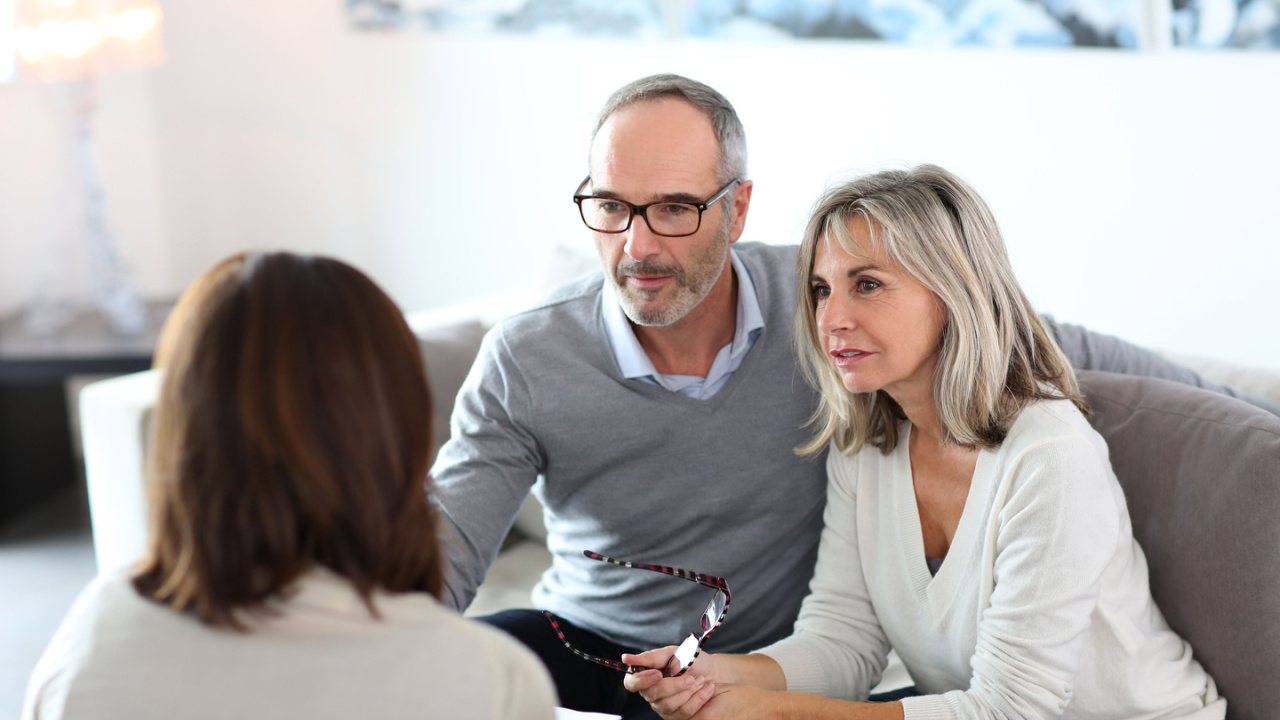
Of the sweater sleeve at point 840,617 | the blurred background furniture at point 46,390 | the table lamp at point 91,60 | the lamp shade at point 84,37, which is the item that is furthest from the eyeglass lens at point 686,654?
the lamp shade at point 84,37

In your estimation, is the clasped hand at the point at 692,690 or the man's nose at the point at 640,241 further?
the man's nose at the point at 640,241

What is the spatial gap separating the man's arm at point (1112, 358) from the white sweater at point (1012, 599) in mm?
307

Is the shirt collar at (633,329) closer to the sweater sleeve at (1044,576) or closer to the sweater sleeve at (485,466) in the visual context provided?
the sweater sleeve at (485,466)

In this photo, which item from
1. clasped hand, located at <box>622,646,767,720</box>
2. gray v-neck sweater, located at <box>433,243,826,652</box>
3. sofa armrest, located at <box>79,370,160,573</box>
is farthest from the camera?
sofa armrest, located at <box>79,370,160,573</box>

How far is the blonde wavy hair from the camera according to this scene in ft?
4.10

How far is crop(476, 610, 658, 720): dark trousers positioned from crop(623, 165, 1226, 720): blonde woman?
0.27m

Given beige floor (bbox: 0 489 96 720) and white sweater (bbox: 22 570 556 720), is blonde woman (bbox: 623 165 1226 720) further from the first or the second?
beige floor (bbox: 0 489 96 720)

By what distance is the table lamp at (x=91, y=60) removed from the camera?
295 centimetres

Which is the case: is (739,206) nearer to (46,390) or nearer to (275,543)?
(275,543)

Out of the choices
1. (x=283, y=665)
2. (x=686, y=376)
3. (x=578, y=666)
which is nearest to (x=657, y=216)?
(x=686, y=376)

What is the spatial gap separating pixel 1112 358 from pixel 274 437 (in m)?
1.30

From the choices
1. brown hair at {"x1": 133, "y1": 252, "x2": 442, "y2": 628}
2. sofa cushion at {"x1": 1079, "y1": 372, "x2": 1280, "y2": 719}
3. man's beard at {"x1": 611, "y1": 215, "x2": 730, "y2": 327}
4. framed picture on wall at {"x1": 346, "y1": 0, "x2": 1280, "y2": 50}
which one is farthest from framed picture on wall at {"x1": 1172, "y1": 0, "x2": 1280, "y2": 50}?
brown hair at {"x1": 133, "y1": 252, "x2": 442, "y2": 628}

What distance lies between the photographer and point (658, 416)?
1.53 metres

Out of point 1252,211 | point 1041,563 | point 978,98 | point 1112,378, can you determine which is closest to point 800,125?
point 978,98
